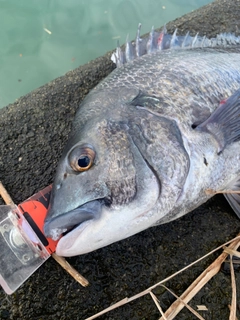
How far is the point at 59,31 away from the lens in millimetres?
4180

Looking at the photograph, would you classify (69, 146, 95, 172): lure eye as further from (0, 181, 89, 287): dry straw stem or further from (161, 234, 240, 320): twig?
(161, 234, 240, 320): twig

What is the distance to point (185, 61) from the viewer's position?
2.12m

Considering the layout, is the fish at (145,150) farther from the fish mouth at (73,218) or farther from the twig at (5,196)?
the twig at (5,196)

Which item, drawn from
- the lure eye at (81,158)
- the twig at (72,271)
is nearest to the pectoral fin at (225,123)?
the lure eye at (81,158)

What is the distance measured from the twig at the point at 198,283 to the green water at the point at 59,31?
2795mm

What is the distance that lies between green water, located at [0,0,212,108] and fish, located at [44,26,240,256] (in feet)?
6.59

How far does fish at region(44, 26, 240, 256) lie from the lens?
1.51 meters

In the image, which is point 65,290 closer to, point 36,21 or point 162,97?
point 162,97

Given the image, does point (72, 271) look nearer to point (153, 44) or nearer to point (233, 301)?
point (233, 301)

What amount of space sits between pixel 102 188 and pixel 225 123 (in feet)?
2.63

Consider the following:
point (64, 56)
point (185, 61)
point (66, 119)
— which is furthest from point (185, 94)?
point (64, 56)

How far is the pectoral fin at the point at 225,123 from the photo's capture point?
1.84m

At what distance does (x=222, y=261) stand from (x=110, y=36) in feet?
10.1

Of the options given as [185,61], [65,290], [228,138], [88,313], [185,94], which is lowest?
[88,313]
